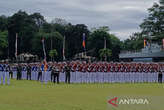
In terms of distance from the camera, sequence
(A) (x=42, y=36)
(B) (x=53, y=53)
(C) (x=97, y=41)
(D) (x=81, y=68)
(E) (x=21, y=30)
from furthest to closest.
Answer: (C) (x=97, y=41) < (E) (x=21, y=30) < (A) (x=42, y=36) < (B) (x=53, y=53) < (D) (x=81, y=68)

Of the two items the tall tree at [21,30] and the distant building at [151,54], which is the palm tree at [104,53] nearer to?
the distant building at [151,54]

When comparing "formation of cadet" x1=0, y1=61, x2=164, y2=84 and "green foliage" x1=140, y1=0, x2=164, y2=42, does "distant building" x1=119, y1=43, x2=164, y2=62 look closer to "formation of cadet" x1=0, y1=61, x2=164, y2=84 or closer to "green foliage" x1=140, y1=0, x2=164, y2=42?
"green foliage" x1=140, y1=0, x2=164, y2=42

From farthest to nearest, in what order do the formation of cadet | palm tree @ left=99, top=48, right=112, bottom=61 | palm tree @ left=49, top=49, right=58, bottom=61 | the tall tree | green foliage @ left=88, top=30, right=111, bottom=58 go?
1. green foliage @ left=88, top=30, right=111, bottom=58
2. the tall tree
3. palm tree @ left=99, top=48, right=112, bottom=61
4. palm tree @ left=49, top=49, right=58, bottom=61
5. the formation of cadet

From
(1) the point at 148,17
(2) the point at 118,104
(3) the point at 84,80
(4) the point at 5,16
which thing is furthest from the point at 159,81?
(4) the point at 5,16

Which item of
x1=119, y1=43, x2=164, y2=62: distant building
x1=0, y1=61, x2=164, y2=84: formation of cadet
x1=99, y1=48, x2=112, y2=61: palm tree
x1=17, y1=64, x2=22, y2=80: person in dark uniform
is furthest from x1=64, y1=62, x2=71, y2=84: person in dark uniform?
x1=99, y1=48, x2=112, y2=61: palm tree

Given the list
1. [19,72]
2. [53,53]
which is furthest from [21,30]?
[19,72]

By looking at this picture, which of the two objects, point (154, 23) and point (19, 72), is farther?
point (154, 23)

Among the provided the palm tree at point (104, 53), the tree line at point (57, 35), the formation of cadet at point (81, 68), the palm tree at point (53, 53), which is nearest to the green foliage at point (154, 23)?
the tree line at point (57, 35)

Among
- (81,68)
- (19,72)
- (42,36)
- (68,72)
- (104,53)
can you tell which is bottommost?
(19,72)

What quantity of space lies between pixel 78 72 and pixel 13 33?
2295 inches

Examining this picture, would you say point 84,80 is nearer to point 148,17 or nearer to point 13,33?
point 148,17

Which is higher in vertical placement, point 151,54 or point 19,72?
point 151,54

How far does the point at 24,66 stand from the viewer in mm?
34312

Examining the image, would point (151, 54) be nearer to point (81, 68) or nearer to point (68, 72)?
point (81, 68)
